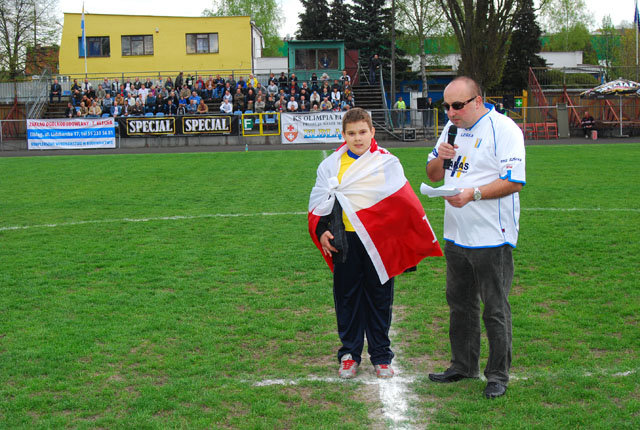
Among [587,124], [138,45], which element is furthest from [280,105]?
[138,45]

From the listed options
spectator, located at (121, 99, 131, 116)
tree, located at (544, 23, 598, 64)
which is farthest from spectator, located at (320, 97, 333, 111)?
tree, located at (544, 23, 598, 64)

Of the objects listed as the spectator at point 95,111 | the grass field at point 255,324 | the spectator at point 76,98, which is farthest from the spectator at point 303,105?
the grass field at point 255,324

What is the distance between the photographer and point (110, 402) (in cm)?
444

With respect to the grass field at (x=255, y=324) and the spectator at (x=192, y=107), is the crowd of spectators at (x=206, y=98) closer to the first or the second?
the spectator at (x=192, y=107)

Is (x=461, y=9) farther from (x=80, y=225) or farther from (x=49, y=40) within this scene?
(x=49, y=40)

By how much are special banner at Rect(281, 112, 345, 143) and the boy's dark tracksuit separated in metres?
26.0

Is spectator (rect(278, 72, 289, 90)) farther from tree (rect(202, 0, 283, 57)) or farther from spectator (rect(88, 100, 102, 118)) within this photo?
tree (rect(202, 0, 283, 57))

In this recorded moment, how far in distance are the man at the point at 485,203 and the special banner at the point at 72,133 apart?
29.1 metres

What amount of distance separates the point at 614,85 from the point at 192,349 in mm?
31769

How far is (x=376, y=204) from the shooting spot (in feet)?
15.5

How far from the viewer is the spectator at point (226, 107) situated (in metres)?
33.8

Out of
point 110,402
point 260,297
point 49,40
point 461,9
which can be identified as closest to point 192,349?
point 110,402

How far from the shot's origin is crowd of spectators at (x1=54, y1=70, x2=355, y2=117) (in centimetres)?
3347

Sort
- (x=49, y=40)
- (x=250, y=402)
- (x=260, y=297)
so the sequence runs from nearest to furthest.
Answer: (x=250, y=402), (x=260, y=297), (x=49, y=40)
